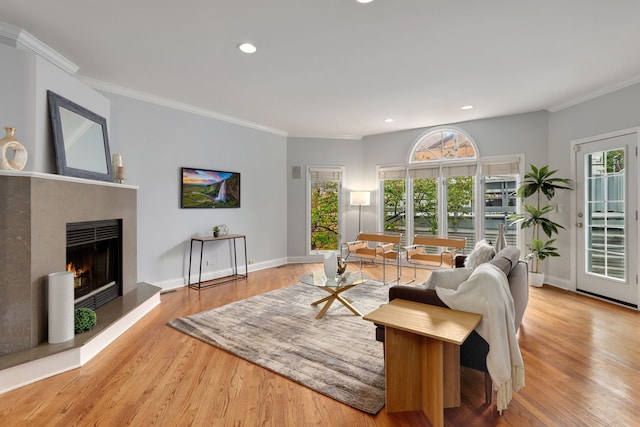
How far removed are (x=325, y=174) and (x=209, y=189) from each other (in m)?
2.52

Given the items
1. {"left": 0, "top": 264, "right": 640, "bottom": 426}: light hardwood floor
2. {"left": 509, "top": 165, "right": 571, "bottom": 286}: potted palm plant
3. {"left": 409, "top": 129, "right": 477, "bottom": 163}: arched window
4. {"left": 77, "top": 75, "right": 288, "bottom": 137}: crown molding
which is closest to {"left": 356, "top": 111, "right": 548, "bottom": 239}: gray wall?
{"left": 409, "top": 129, "right": 477, "bottom": 163}: arched window

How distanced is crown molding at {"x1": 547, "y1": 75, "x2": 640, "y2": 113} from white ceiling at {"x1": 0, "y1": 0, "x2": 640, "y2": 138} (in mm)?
18

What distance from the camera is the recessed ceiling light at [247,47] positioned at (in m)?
2.85

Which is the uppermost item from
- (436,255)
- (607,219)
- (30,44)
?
(30,44)

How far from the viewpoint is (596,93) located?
13.2ft

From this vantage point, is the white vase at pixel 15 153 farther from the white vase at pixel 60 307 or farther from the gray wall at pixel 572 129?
the gray wall at pixel 572 129

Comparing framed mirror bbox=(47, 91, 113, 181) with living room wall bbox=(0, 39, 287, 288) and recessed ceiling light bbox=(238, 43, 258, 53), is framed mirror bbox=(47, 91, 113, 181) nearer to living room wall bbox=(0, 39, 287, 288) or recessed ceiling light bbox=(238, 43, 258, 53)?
living room wall bbox=(0, 39, 287, 288)

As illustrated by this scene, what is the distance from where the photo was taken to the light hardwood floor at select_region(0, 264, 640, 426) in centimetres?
180

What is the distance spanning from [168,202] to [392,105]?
3.58 meters

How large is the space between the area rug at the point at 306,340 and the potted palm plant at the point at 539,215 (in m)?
2.43

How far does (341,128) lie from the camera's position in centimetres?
592

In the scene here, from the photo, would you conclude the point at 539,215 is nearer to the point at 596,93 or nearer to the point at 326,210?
the point at 596,93

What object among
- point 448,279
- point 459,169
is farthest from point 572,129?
point 448,279

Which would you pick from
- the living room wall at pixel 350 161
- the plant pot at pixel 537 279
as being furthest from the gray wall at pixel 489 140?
the plant pot at pixel 537 279
